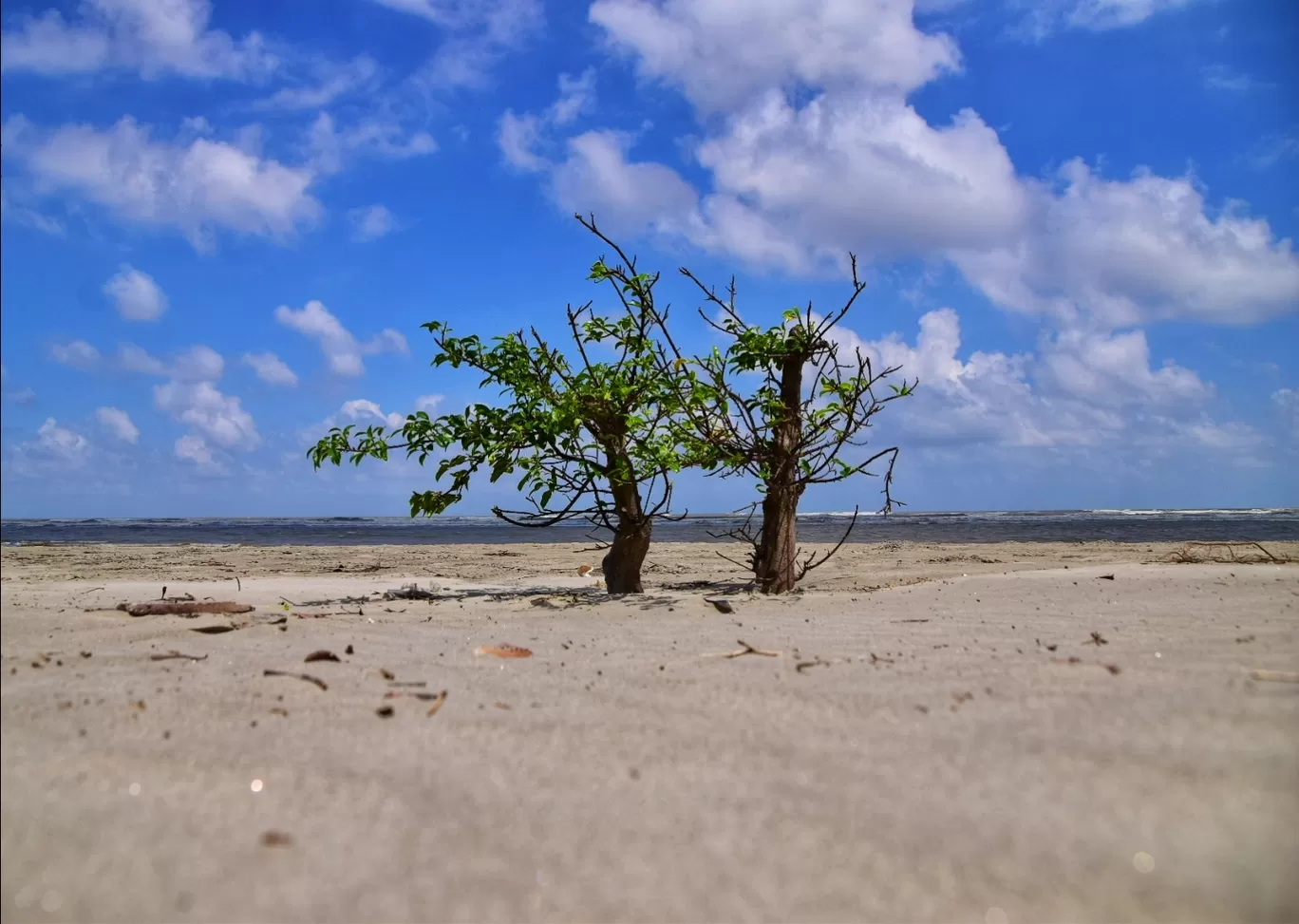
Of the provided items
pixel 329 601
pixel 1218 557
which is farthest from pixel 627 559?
pixel 1218 557

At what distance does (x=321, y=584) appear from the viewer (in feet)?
25.1

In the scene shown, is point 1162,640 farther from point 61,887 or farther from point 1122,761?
point 61,887

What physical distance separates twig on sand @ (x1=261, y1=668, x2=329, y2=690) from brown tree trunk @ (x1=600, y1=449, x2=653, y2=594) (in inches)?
141

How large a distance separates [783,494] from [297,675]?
404cm

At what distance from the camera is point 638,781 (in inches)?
68.7

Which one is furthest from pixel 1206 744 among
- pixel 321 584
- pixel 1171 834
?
pixel 321 584

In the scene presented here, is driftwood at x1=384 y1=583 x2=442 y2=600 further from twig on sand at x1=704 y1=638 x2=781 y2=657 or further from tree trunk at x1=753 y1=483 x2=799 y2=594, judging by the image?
twig on sand at x1=704 y1=638 x2=781 y2=657

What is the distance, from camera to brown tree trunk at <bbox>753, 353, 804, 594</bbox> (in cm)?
586

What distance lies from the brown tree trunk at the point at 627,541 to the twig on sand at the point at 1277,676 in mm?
3776

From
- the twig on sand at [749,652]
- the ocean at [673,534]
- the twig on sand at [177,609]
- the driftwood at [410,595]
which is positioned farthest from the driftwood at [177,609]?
the ocean at [673,534]

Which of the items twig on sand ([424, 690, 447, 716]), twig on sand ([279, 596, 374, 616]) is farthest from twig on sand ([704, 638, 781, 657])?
twig on sand ([279, 596, 374, 616])

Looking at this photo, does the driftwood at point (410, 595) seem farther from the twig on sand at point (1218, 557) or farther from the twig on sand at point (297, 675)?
the twig on sand at point (1218, 557)

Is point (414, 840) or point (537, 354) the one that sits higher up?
point (537, 354)

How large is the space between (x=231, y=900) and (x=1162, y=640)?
3.02 metres
